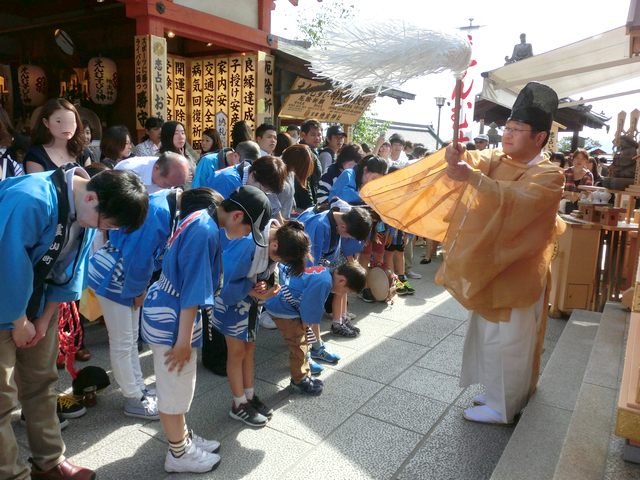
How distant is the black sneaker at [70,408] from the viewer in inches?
131

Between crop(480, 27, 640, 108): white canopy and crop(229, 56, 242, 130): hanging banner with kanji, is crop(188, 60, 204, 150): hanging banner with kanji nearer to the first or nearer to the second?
crop(229, 56, 242, 130): hanging banner with kanji

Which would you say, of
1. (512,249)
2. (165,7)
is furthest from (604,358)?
(165,7)

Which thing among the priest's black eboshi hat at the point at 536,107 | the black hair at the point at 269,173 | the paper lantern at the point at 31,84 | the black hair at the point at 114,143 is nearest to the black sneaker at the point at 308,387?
the black hair at the point at 269,173

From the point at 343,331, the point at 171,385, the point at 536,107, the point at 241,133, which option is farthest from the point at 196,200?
the point at 241,133

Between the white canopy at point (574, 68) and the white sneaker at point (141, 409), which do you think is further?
the white canopy at point (574, 68)

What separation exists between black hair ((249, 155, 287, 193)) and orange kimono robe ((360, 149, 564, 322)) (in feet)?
4.08

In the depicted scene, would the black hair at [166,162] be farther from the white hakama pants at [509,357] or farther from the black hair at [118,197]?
the white hakama pants at [509,357]

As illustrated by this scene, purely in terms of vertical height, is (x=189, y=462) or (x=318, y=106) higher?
(x=318, y=106)

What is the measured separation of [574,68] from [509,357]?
6232 millimetres

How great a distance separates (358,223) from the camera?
4078 mm

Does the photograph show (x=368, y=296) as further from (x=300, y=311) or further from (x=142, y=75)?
(x=142, y=75)

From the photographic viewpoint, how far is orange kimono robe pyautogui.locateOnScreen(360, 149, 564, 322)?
10.0 ft

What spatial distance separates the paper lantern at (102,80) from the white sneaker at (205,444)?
25.4 feet

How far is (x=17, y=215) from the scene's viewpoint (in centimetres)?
214
